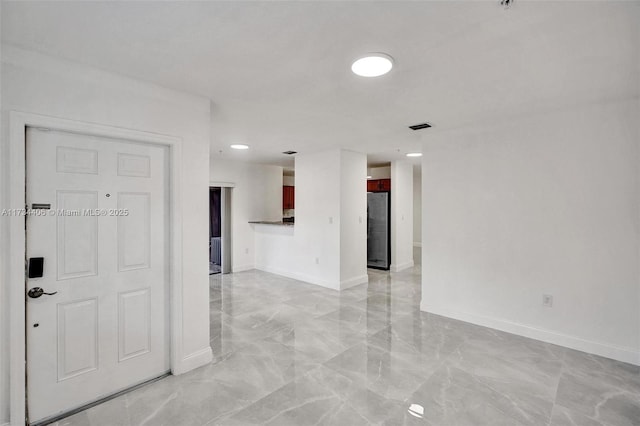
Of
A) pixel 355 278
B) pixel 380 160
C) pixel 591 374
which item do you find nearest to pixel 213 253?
pixel 355 278

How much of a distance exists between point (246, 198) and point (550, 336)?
570cm

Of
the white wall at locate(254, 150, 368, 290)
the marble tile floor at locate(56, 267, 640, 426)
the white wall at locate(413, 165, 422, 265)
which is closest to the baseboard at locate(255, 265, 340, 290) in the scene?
the white wall at locate(254, 150, 368, 290)

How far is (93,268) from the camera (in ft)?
7.25

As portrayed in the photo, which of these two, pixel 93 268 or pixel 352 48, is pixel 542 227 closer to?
pixel 352 48

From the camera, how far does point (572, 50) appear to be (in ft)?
6.21

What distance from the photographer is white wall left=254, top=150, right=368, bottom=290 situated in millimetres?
5164

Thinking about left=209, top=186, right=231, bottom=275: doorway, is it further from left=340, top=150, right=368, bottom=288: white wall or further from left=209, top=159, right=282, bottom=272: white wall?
left=340, top=150, right=368, bottom=288: white wall

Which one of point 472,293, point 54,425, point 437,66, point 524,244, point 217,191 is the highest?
point 437,66

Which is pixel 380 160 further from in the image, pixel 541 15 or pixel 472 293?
pixel 541 15

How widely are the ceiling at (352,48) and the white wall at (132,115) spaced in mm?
120

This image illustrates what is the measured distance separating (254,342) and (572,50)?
3.53 metres

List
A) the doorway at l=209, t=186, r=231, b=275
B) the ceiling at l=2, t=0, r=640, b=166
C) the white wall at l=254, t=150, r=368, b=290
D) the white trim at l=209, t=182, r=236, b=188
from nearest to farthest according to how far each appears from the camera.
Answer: the ceiling at l=2, t=0, r=640, b=166 < the white wall at l=254, t=150, r=368, b=290 < the white trim at l=209, t=182, r=236, b=188 < the doorway at l=209, t=186, r=231, b=275

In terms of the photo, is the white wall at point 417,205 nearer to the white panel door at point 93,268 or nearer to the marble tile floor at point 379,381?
the marble tile floor at point 379,381

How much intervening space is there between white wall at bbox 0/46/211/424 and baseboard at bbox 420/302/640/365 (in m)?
2.97
